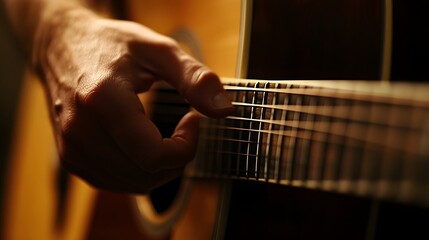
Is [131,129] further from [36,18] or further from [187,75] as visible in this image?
[36,18]

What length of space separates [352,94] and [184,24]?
1.49 ft

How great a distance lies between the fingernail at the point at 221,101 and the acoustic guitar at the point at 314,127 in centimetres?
1

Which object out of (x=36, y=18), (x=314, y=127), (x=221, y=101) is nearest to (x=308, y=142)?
(x=314, y=127)

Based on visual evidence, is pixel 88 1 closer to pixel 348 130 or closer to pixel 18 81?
pixel 348 130

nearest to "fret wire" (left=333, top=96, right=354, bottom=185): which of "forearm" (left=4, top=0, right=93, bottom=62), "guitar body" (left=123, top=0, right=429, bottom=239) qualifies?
"guitar body" (left=123, top=0, right=429, bottom=239)

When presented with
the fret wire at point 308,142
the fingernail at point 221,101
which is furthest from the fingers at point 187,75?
the fret wire at point 308,142

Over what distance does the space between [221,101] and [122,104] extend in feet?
0.34

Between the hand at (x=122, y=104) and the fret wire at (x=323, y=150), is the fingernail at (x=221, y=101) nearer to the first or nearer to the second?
the hand at (x=122, y=104)

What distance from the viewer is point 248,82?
0.59 m

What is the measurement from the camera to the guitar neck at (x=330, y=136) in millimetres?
404

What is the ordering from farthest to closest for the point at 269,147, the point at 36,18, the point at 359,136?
the point at 36,18 → the point at 269,147 → the point at 359,136

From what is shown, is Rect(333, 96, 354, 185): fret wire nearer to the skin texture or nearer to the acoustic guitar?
the acoustic guitar

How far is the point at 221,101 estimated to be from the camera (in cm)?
59

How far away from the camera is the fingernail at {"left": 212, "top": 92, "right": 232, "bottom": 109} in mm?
591
